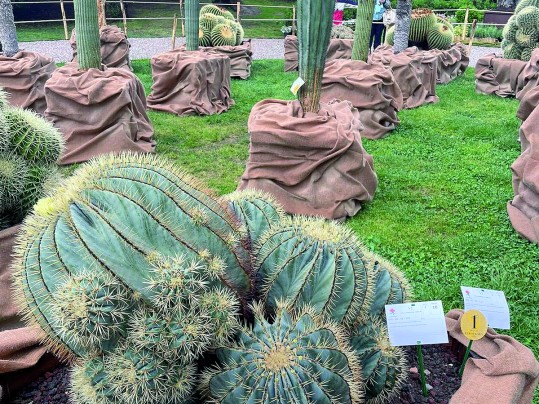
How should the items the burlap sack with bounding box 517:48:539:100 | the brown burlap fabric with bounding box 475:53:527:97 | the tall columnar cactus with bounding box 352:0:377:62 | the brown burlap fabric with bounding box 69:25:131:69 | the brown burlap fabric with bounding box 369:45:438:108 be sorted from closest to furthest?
the tall columnar cactus with bounding box 352:0:377:62
the burlap sack with bounding box 517:48:539:100
the brown burlap fabric with bounding box 369:45:438:108
the brown burlap fabric with bounding box 475:53:527:97
the brown burlap fabric with bounding box 69:25:131:69

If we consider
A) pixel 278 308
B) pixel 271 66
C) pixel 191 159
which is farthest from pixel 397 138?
pixel 271 66

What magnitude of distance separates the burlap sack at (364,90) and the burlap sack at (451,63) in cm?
363

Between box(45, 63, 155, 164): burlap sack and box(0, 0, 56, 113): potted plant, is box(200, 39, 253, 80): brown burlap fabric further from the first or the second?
box(45, 63, 155, 164): burlap sack

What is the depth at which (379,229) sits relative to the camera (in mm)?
3564

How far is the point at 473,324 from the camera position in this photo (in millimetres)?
1385

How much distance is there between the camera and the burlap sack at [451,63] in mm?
9391

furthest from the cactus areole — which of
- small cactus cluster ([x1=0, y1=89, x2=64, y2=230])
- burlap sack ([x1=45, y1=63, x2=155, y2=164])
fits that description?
small cactus cluster ([x1=0, y1=89, x2=64, y2=230])

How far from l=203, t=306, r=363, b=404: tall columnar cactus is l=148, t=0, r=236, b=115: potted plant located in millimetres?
6021

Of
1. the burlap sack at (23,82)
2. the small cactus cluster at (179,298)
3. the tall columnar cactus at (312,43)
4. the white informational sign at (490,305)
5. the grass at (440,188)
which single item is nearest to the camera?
the small cactus cluster at (179,298)

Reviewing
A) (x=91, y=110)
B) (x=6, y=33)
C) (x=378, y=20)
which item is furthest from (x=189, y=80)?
(x=378, y=20)

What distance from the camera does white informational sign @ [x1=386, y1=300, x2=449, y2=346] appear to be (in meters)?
1.29

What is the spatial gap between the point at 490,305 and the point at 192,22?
6.43m

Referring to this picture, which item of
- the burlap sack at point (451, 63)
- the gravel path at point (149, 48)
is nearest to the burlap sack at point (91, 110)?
the burlap sack at point (451, 63)

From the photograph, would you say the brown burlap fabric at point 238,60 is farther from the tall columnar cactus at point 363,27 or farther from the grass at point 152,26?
the grass at point 152,26
